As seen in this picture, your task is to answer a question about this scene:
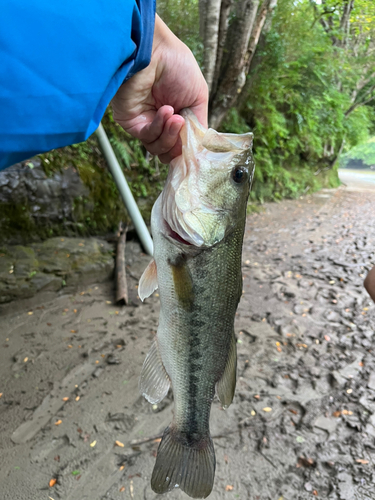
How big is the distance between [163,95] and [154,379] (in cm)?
148

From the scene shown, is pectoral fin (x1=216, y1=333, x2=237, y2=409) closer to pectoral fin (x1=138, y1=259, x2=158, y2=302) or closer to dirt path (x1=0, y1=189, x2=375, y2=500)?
pectoral fin (x1=138, y1=259, x2=158, y2=302)

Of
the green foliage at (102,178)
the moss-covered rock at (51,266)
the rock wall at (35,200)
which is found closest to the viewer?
the moss-covered rock at (51,266)

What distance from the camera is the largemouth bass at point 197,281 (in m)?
1.55

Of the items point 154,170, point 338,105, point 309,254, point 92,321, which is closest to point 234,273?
point 92,321

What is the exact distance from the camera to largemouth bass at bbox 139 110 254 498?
1.55 metres

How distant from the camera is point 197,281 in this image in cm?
157

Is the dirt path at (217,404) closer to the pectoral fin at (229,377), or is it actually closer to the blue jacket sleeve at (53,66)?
the pectoral fin at (229,377)

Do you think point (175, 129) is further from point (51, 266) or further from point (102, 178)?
point (102, 178)

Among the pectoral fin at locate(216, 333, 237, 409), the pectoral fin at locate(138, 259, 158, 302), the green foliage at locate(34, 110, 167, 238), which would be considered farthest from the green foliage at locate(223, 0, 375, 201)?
the pectoral fin at locate(216, 333, 237, 409)

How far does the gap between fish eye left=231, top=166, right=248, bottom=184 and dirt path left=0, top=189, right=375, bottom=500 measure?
239 centimetres

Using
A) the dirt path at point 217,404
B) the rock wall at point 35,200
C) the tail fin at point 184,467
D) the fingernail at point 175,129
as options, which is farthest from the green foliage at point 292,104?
the tail fin at point 184,467

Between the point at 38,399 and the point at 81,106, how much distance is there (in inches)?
127

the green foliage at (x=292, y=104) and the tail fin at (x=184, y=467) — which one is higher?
the green foliage at (x=292, y=104)

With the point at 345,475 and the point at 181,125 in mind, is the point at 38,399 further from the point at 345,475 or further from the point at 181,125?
the point at 181,125
